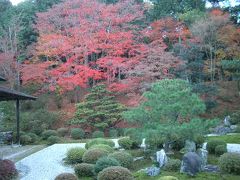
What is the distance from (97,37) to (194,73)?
7.76m

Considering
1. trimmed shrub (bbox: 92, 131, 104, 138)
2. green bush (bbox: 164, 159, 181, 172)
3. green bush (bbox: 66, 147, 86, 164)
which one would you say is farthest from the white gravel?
trimmed shrub (bbox: 92, 131, 104, 138)

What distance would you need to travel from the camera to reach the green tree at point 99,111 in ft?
76.1

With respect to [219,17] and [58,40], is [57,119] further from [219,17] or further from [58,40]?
[219,17]

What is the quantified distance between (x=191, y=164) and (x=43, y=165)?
5.77m

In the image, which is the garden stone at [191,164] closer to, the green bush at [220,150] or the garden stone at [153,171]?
the garden stone at [153,171]

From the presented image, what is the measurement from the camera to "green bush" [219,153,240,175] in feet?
36.2

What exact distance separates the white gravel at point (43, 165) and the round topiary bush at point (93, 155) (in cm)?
68

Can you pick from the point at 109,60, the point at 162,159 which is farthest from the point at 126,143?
the point at 109,60

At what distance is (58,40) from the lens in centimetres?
2625

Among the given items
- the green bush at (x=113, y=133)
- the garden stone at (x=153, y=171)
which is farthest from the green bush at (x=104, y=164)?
the green bush at (x=113, y=133)

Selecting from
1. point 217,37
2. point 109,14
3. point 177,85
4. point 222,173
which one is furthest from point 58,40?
point 222,173

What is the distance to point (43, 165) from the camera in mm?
13570

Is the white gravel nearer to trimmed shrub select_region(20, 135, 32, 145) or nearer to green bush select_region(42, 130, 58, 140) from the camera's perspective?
trimmed shrub select_region(20, 135, 32, 145)

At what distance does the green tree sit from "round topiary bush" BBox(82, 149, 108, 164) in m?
9.30
